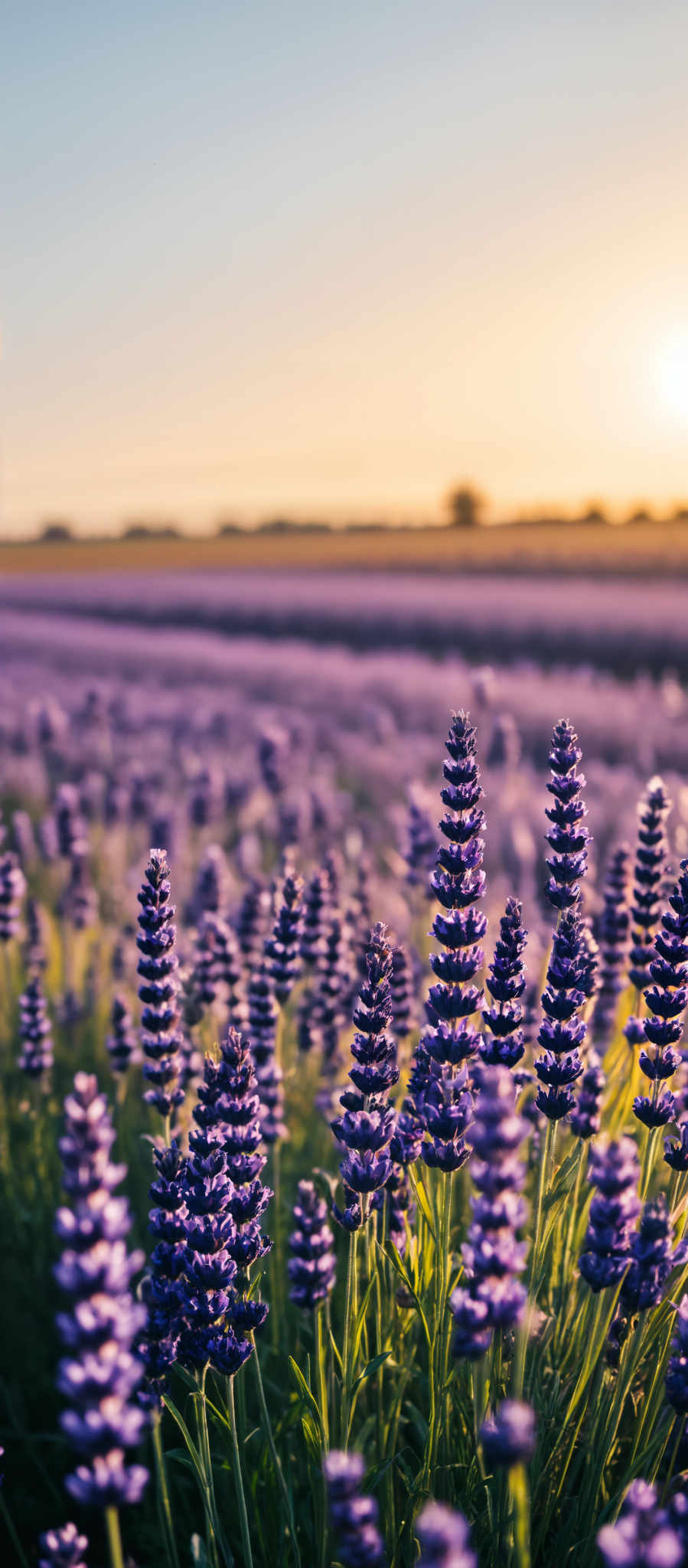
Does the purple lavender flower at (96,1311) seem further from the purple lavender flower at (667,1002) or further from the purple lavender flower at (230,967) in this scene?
the purple lavender flower at (230,967)

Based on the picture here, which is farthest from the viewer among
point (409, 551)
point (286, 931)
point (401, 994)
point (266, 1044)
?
point (409, 551)

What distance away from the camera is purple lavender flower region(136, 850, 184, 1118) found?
185 centimetres

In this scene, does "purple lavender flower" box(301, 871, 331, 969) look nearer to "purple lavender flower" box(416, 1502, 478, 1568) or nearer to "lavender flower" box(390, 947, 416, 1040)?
"lavender flower" box(390, 947, 416, 1040)

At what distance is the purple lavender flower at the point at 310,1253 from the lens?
1938 mm

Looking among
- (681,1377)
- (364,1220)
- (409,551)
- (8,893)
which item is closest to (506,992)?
(364,1220)

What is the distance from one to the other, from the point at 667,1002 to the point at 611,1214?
0.60 meters

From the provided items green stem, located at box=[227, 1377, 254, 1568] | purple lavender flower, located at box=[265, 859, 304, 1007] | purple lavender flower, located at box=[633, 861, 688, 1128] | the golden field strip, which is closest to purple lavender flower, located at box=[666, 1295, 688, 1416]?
purple lavender flower, located at box=[633, 861, 688, 1128]

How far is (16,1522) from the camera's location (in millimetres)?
2561

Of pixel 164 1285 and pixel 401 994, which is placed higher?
pixel 401 994

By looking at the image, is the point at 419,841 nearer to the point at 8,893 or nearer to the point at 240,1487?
the point at 8,893

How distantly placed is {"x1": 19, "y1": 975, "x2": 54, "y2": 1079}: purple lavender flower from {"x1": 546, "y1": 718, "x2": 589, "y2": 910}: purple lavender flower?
175cm

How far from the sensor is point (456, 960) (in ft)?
5.88

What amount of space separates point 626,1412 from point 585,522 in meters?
68.2

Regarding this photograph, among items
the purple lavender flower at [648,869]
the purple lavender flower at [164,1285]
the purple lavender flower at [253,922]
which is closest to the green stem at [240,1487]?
the purple lavender flower at [164,1285]
